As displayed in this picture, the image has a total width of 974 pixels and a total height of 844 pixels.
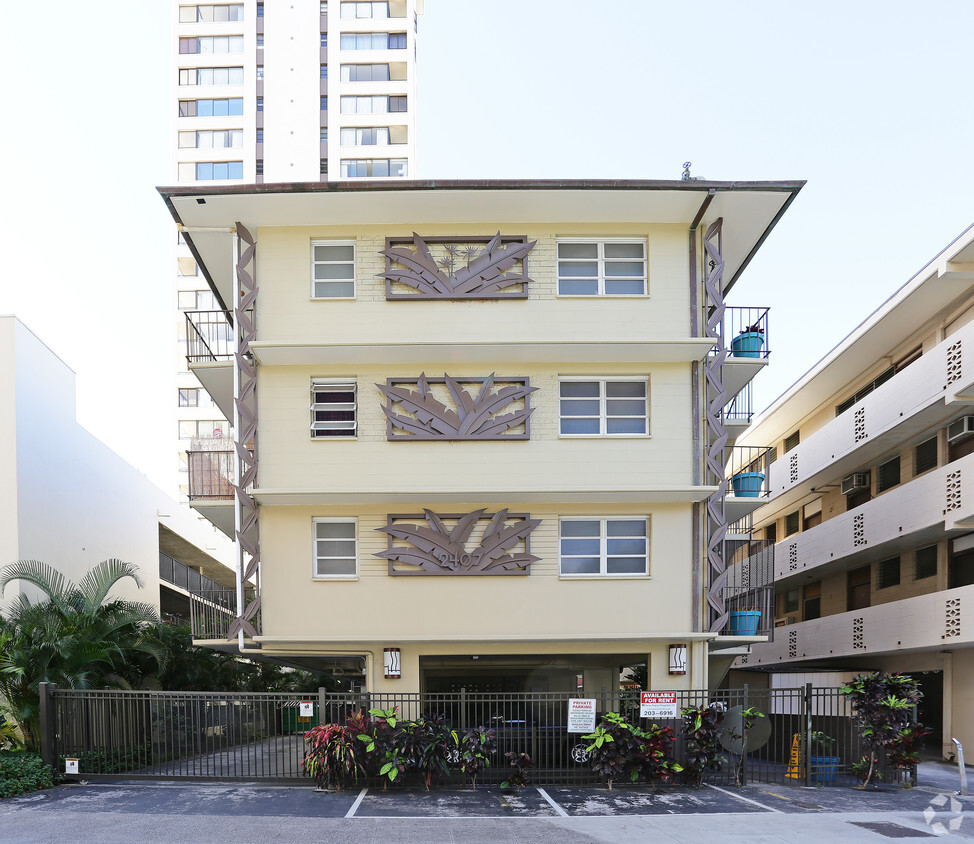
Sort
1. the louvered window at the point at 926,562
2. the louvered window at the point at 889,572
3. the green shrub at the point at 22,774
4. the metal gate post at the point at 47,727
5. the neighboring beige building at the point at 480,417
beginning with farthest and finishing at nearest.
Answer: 1. the louvered window at the point at 889,572
2. the louvered window at the point at 926,562
3. the neighboring beige building at the point at 480,417
4. the metal gate post at the point at 47,727
5. the green shrub at the point at 22,774

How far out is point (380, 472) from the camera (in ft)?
60.9

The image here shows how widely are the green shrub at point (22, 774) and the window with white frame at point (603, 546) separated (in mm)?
10456

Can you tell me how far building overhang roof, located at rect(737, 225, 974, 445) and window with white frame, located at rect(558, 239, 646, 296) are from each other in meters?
8.00

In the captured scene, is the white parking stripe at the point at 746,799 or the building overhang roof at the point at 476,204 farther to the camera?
the building overhang roof at the point at 476,204

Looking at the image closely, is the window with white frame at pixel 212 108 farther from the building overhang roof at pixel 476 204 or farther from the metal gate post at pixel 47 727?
the metal gate post at pixel 47 727

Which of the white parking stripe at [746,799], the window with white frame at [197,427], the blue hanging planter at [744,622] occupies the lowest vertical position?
Result: the white parking stripe at [746,799]

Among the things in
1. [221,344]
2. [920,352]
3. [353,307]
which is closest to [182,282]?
[221,344]

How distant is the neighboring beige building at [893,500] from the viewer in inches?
875

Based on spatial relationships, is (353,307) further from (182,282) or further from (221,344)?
(182,282)

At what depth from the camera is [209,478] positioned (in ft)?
65.9

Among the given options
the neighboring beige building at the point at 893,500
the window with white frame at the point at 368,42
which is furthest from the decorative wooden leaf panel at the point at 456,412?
the window with white frame at the point at 368,42

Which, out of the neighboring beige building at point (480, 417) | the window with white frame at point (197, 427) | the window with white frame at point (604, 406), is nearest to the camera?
the neighboring beige building at point (480, 417)

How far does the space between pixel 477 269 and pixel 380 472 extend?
4.72 meters

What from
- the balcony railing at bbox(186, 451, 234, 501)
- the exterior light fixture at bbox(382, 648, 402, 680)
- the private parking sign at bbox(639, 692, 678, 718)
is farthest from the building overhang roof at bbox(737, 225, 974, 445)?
the balcony railing at bbox(186, 451, 234, 501)
